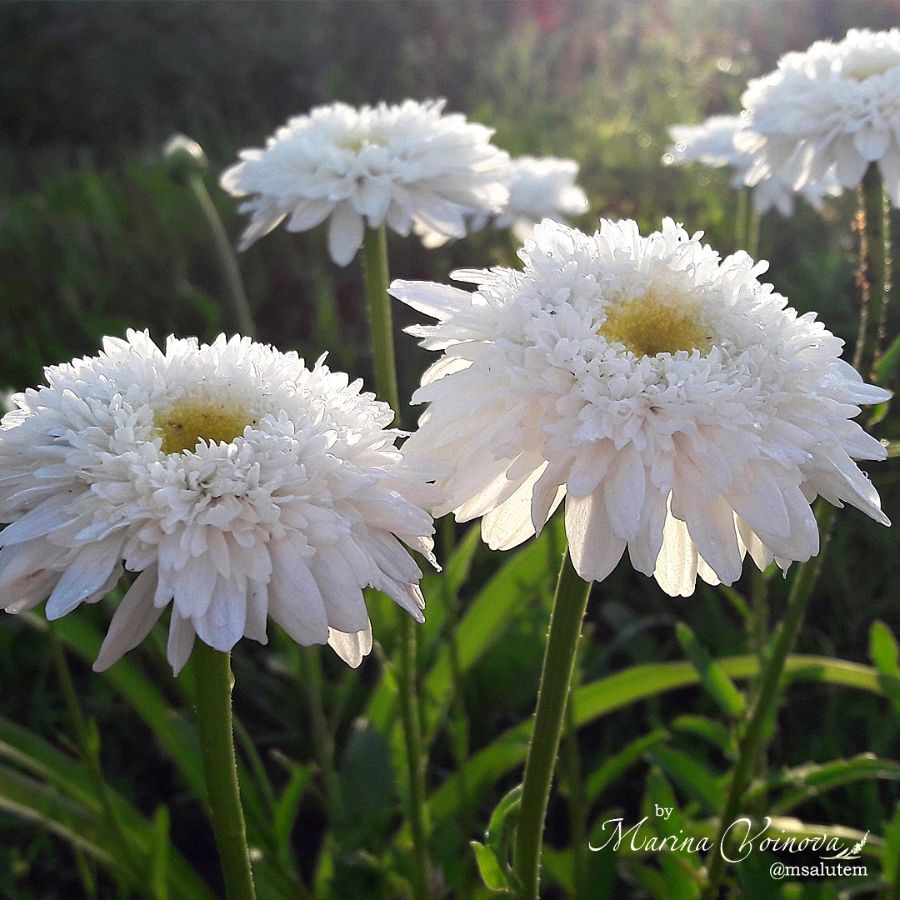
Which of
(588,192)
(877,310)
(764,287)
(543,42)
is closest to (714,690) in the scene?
(877,310)

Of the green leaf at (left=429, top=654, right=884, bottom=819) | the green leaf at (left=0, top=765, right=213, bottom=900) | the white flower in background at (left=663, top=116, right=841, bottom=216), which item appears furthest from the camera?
the white flower in background at (left=663, top=116, right=841, bottom=216)

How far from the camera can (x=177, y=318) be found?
145 inches

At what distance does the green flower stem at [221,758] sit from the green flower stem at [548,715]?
0.96 ft

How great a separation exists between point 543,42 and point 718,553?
280 inches

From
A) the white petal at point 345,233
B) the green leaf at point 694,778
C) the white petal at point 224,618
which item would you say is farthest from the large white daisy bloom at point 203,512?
the green leaf at point 694,778

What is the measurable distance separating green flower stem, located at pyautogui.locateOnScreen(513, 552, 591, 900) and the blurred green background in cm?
61

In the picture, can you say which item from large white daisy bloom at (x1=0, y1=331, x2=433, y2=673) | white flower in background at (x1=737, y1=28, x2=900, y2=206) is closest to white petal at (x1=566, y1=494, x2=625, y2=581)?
large white daisy bloom at (x1=0, y1=331, x2=433, y2=673)

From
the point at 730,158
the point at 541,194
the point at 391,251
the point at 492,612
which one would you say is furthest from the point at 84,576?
the point at 391,251

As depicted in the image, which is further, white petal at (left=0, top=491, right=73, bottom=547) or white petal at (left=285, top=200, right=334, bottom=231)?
white petal at (left=285, top=200, right=334, bottom=231)

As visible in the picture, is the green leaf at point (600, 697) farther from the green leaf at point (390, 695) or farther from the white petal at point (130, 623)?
the white petal at point (130, 623)

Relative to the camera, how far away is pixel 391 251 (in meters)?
3.77

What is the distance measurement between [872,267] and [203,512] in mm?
1081

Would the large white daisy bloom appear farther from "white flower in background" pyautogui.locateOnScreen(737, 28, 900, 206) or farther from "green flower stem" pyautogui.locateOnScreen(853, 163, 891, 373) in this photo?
"white flower in background" pyautogui.locateOnScreen(737, 28, 900, 206)

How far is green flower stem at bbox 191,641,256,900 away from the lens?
37.2 inches
